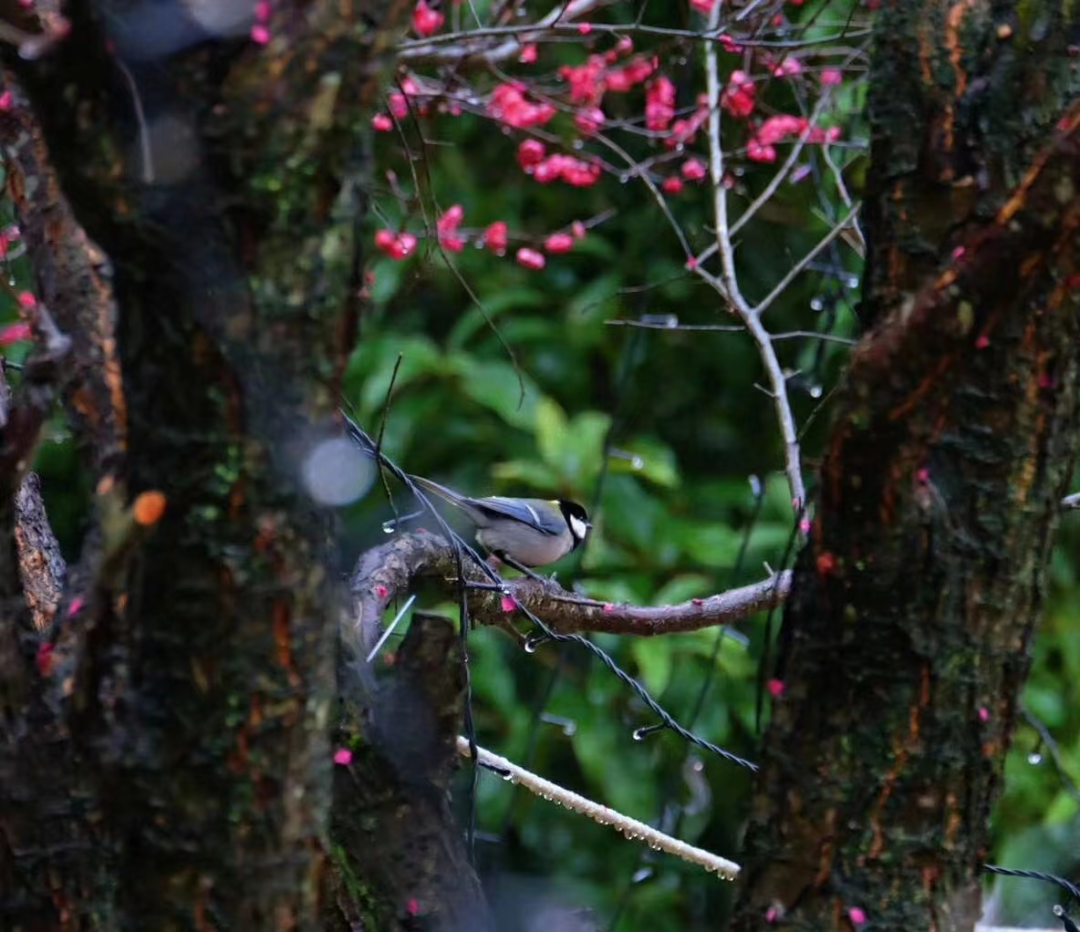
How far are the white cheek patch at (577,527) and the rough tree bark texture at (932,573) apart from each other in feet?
7.85

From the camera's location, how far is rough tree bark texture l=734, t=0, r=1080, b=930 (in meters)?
1.01

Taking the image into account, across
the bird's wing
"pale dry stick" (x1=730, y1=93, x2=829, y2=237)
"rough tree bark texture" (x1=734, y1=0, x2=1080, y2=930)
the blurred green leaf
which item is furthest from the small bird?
"rough tree bark texture" (x1=734, y1=0, x2=1080, y2=930)

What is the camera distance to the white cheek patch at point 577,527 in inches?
137

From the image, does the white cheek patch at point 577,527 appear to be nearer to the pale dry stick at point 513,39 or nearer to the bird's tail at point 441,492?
the bird's tail at point 441,492

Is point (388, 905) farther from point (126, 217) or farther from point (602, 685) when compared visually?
point (602, 685)

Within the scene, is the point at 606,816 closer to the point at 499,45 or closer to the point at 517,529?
the point at 517,529

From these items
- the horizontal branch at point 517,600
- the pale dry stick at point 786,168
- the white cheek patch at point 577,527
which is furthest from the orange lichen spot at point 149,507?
the white cheek patch at point 577,527

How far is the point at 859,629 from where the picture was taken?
1037mm

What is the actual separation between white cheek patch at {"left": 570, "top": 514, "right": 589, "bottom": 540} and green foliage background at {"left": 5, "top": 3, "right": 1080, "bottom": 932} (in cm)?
13

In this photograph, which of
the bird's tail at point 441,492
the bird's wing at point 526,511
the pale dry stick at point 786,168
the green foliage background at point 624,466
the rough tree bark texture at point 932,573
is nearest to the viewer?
the rough tree bark texture at point 932,573

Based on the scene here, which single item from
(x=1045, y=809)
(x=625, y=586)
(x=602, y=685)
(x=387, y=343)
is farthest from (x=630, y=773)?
(x=387, y=343)

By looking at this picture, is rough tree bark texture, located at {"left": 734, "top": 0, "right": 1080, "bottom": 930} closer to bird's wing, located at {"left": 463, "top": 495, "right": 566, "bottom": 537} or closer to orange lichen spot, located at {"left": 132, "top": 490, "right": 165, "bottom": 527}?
orange lichen spot, located at {"left": 132, "top": 490, "right": 165, "bottom": 527}

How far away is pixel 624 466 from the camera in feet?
12.4

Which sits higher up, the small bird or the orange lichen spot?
the orange lichen spot
